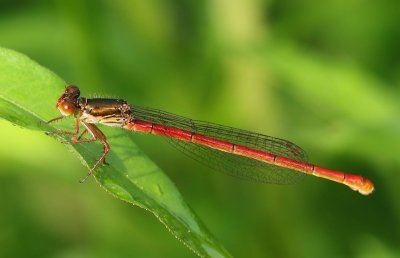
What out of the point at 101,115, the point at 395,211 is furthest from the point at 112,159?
the point at 395,211

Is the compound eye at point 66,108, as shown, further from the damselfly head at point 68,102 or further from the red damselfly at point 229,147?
the red damselfly at point 229,147

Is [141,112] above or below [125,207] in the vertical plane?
above

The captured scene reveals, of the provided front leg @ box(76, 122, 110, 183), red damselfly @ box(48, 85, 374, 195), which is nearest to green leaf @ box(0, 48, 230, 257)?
front leg @ box(76, 122, 110, 183)

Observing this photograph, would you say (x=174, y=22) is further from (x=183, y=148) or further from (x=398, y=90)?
(x=398, y=90)

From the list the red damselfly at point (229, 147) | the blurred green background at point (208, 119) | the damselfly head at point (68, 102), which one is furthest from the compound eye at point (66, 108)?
the blurred green background at point (208, 119)

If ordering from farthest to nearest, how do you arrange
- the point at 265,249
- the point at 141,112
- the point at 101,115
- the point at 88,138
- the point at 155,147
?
the point at 155,147 → the point at 265,249 → the point at 141,112 → the point at 101,115 → the point at 88,138

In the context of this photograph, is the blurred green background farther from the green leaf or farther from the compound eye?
the green leaf
